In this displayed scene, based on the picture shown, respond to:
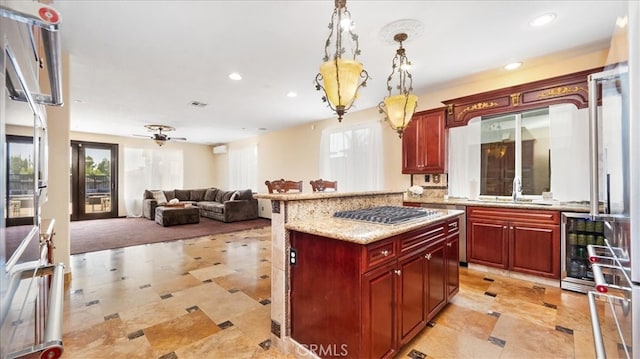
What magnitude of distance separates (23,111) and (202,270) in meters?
3.12

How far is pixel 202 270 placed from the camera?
3.61 meters

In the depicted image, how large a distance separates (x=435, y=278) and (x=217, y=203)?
7.45m

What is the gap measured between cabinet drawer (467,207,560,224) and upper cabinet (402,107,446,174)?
826 mm

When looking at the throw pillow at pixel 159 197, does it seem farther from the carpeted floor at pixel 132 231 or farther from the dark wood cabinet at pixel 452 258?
the dark wood cabinet at pixel 452 258

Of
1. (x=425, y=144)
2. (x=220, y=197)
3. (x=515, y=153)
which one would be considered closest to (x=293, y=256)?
(x=425, y=144)

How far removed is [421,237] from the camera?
78.6 inches

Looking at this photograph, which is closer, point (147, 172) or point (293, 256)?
point (293, 256)

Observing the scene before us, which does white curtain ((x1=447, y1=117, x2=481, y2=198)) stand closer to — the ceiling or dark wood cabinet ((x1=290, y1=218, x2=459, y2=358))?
the ceiling

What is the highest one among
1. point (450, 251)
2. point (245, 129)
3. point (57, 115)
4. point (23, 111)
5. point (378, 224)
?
point (245, 129)

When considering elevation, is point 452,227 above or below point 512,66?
below

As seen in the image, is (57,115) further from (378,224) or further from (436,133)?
(436,133)

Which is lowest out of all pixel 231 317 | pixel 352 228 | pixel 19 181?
pixel 231 317

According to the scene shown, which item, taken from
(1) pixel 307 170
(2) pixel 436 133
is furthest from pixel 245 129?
(2) pixel 436 133

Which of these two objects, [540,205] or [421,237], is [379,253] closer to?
[421,237]
